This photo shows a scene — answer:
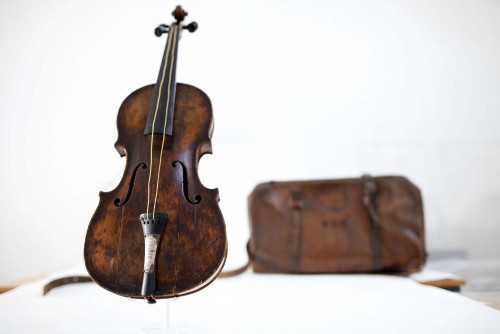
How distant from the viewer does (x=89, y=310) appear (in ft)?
2.20

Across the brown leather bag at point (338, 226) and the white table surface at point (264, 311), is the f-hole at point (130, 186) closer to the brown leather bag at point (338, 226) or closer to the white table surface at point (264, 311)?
the white table surface at point (264, 311)

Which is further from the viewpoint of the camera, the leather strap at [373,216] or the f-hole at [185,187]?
the leather strap at [373,216]

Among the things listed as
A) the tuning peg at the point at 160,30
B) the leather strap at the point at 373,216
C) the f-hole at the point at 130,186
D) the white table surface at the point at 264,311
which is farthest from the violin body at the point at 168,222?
the leather strap at the point at 373,216

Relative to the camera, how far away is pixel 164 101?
2.37ft

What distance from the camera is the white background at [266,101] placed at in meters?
1.42

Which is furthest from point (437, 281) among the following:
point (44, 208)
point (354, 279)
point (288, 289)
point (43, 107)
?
point (43, 107)

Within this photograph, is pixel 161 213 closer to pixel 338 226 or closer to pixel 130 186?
pixel 130 186

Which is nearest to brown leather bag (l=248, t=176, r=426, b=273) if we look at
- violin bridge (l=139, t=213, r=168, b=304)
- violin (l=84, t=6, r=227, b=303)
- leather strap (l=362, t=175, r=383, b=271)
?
leather strap (l=362, t=175, r=383, b=271)

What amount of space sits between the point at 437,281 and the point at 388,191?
1.00 feet

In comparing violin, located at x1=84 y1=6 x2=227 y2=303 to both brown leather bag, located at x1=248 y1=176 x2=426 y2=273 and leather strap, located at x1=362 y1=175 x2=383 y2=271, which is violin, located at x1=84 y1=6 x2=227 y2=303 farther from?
leather strap, located at x1=362 y1=175 x2=383 y2=271

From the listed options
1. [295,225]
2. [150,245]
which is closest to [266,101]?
[295,225]

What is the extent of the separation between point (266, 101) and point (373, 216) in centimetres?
72

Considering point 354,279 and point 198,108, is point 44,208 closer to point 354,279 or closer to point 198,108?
point 198,108

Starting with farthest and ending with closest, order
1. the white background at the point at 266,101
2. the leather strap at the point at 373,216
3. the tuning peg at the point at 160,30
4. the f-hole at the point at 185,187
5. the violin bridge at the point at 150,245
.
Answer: the white background at the point at 266,101 < the leather strap at the point at 373,216 < the tuning peg at the point at 160,30 < the f-hole at the point at 185,187 < the violin bridge at the point at 150,245
